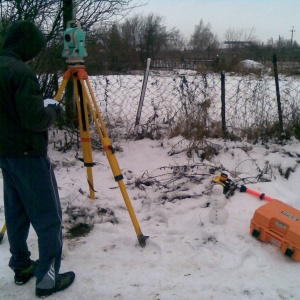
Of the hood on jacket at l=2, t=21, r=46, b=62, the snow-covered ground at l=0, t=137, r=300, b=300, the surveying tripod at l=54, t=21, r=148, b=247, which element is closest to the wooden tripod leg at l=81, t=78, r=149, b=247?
the surveying tripod at l=54, t=21, r=148, b=247

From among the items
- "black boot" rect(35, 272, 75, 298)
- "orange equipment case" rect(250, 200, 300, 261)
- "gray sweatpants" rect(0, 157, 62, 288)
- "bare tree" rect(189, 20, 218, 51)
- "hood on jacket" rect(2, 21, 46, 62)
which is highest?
"bare tree" rect(189, 20, 218, 51)

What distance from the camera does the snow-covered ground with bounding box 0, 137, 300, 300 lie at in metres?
2.40

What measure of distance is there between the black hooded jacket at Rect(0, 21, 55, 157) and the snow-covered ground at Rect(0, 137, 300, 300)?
111cm

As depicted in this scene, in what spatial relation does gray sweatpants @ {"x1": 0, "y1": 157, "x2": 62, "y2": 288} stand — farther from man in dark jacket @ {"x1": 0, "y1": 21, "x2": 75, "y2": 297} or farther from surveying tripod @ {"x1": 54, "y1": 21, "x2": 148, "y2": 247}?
surveying tripod @ {"x1": 54, "y1": 21, "x2": 148, "y2": 247}

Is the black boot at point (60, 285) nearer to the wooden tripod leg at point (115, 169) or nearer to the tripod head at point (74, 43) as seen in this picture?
the wooden tripod leg at point (115, 169)

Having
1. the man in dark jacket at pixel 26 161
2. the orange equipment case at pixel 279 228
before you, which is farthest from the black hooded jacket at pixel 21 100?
the orange equipment case at pixel 279 228

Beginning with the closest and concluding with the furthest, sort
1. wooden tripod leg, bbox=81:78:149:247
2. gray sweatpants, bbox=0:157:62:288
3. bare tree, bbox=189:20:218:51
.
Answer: gray sweatpants, bbox=0:157:62:288 < wooden tripod leg, bbox=81:78:149:247 < bare tree, bbox=189:20:218:51

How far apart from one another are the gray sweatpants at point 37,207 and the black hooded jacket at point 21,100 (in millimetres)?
94

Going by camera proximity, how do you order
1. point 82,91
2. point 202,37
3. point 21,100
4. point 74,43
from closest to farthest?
point 21,100 < point 74,43 < point 82,91 < point 202,37

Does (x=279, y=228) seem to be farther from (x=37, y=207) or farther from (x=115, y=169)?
(x=37, y=207)

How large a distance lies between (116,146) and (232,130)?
1980 millimetres

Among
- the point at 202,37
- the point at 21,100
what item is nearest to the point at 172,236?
the point at 21,100

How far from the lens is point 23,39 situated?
2027mm

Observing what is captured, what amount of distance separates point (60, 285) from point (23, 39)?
1.71m
